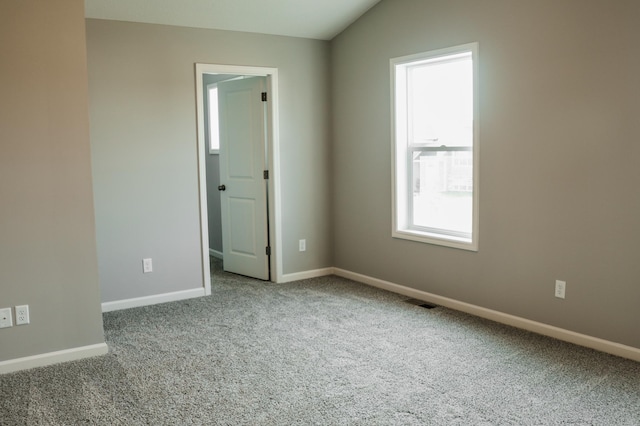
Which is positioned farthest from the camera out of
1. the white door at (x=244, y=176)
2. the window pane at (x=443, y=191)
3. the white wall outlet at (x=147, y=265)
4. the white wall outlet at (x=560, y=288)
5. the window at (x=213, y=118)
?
the window at (x=213, y=118)

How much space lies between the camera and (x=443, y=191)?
15.7ft

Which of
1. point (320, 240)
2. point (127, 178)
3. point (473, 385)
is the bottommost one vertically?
point (473, 385)

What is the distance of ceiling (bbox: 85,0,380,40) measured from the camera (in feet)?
14.6

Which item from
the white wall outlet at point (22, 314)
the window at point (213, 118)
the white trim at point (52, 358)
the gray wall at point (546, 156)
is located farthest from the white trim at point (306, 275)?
the white wall outlet at point (22, 314)

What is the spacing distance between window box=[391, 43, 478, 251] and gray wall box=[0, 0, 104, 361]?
260cm

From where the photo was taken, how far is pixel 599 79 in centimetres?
348

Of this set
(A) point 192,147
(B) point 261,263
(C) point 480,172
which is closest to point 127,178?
(A) point 192,147

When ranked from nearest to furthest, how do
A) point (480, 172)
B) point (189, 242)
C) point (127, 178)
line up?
point (480, 172) < point (127, 178) < point (189, 242)

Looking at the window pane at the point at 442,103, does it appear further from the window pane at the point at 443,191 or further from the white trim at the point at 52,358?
the white trim at the point at 52,358

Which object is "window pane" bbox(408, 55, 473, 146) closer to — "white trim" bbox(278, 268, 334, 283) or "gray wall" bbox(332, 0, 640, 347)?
"gray wall" bbox(332, 0, 640, 347)

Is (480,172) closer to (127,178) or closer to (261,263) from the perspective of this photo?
(261,263)

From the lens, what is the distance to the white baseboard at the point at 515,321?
3516 mm

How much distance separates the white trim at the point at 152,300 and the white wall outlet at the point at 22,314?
1.17 m

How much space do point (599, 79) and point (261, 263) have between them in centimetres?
342
